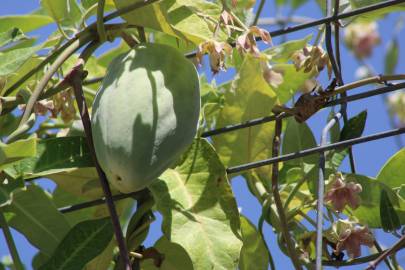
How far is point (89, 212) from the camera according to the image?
3.82 feet

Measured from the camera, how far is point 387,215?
1047 mm

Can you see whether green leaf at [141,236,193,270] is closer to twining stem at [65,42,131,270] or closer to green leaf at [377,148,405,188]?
twining stem at [65,42,131,270]

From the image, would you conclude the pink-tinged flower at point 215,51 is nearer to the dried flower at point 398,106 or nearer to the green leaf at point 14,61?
the green leaf at point 14,61

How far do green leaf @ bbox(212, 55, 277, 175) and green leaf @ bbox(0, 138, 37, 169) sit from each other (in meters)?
0.32

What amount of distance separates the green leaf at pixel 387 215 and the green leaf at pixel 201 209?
0.21 metres

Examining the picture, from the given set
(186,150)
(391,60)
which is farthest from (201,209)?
(391,60)

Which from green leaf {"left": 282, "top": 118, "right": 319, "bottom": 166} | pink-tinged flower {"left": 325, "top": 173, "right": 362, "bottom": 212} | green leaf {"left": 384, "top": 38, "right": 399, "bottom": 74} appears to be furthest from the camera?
green leaf {"left": 384, "top": 38, "right": 399, "bottom": 74}

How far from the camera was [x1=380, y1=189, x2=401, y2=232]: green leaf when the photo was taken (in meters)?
1.04

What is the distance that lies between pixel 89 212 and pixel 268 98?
312mm

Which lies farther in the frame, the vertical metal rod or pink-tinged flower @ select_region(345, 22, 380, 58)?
pink-tinged flower @ select_region(345, 22, 380, 58)

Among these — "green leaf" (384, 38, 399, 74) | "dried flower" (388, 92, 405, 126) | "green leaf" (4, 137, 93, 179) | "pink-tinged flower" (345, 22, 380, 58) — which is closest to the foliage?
"green leaf" (4, 137, 93, 179)

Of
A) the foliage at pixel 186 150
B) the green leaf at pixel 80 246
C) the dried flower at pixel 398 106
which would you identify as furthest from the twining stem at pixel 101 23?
the dried flower at pixel 398 106

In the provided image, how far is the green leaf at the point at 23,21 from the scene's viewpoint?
1242 millimetres

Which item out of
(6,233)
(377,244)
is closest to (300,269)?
(377,244)
